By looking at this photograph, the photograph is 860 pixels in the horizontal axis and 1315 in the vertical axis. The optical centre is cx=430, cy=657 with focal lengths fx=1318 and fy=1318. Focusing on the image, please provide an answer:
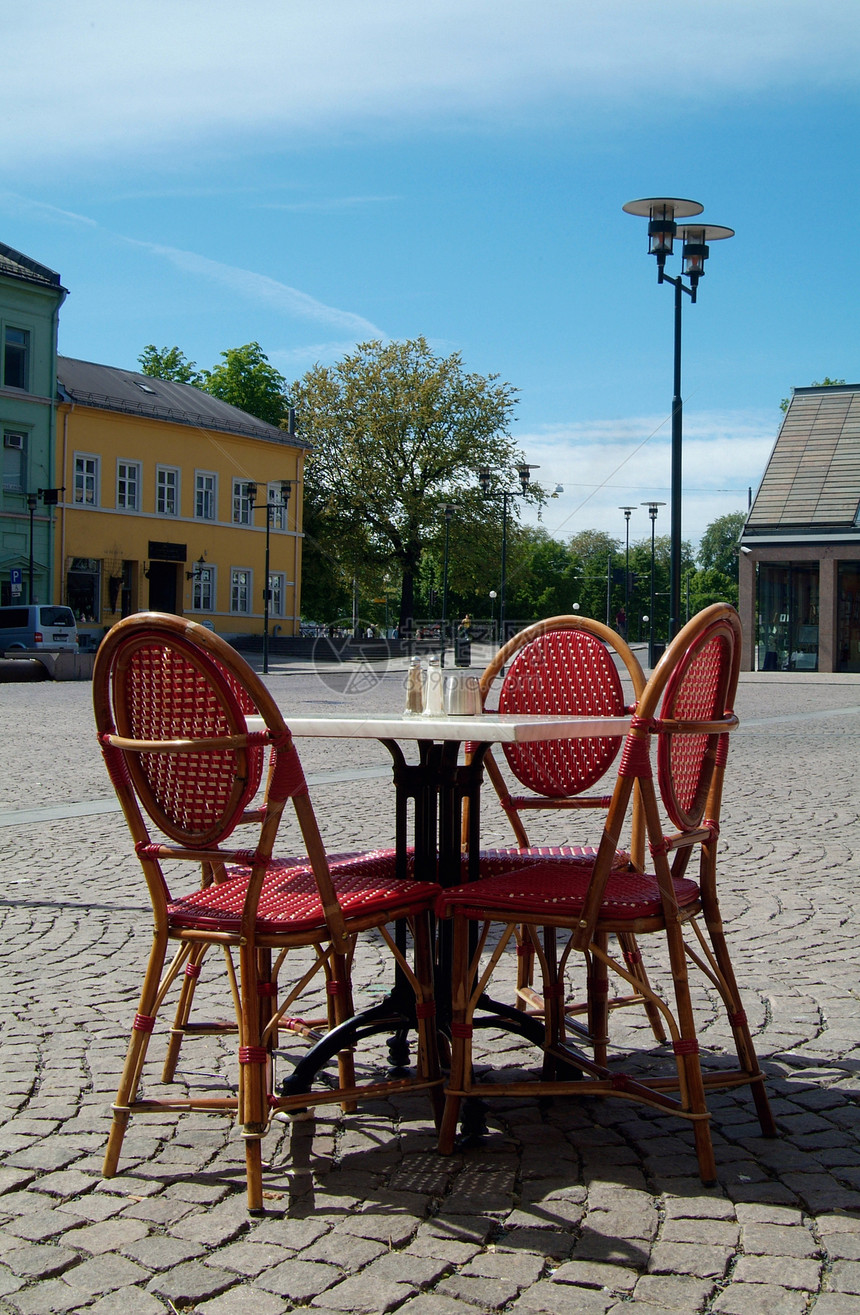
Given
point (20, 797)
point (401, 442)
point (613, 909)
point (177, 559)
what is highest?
point (401, 442)

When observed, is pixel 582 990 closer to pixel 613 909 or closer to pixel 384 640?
pixel 613 909

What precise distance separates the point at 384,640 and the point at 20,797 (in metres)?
41.4

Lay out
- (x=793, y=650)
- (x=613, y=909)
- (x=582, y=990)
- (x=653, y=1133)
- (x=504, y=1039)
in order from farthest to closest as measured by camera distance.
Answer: (x=793, y=650) → (x=582, y=990) → (x=504, y=1039) → (x=653, y=1133) → (x=613, y=909)

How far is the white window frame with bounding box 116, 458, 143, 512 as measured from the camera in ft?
152

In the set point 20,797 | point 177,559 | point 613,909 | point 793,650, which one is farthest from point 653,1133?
point 177,559

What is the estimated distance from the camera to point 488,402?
194 ft

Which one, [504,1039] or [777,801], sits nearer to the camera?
[504,1039]

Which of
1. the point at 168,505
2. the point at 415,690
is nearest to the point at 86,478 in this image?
the point at 168,505

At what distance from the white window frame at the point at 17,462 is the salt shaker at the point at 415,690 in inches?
1578

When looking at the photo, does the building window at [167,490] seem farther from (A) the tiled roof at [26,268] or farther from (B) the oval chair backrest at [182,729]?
(B) the oval chair backrest at [182,729]

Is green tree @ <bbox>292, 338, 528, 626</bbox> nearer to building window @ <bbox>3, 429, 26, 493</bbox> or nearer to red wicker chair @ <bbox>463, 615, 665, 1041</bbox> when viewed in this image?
building window @ <bbox>3, 429, 26, 493</bbox>

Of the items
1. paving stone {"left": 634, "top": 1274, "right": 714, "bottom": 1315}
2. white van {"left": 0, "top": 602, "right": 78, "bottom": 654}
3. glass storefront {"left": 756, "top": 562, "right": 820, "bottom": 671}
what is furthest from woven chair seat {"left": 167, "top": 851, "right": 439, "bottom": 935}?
glass storefront {"left": 756, "top": 562, "right": 820, "bottom": 671}

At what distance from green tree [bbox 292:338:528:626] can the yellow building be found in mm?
4482

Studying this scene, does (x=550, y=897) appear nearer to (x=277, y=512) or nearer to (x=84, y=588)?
(x=84, y=588)
